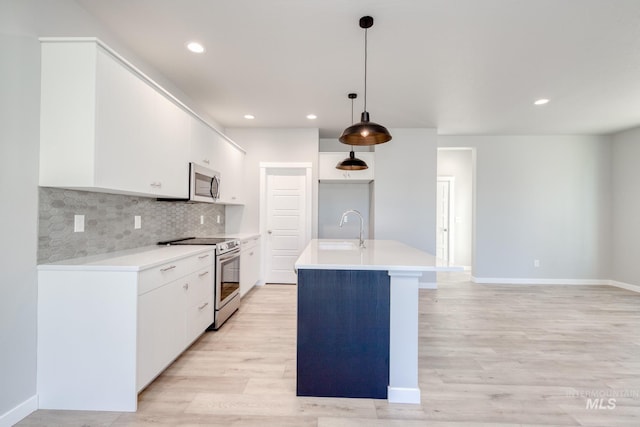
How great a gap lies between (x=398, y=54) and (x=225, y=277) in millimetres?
2762

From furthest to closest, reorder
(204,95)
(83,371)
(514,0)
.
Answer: (204,95), (514,0), (83,371)

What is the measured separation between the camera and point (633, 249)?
470 cm

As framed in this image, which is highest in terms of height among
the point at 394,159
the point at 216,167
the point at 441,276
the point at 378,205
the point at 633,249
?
the point at 394,159

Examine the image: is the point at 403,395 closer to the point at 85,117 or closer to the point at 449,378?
the point at 449,378

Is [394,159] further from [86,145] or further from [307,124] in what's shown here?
[86,145]

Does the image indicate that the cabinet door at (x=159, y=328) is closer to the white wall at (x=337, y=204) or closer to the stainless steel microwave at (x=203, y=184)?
the stainless steel microwave at (x=203, y=184)

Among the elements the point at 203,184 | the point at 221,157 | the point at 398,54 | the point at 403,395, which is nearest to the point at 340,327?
the point at 403,395

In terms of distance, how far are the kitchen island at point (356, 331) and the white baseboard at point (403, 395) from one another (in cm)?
1

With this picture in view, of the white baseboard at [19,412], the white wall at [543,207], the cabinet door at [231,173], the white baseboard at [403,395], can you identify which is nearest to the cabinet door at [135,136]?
the cabinet door at [231,173]

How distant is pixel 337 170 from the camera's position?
4742mm

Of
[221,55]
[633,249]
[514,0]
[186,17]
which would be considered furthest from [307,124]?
[633,249]

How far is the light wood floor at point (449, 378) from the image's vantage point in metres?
1.70

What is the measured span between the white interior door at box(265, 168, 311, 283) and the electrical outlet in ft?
9.57

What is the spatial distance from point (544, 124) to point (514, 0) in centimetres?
341
